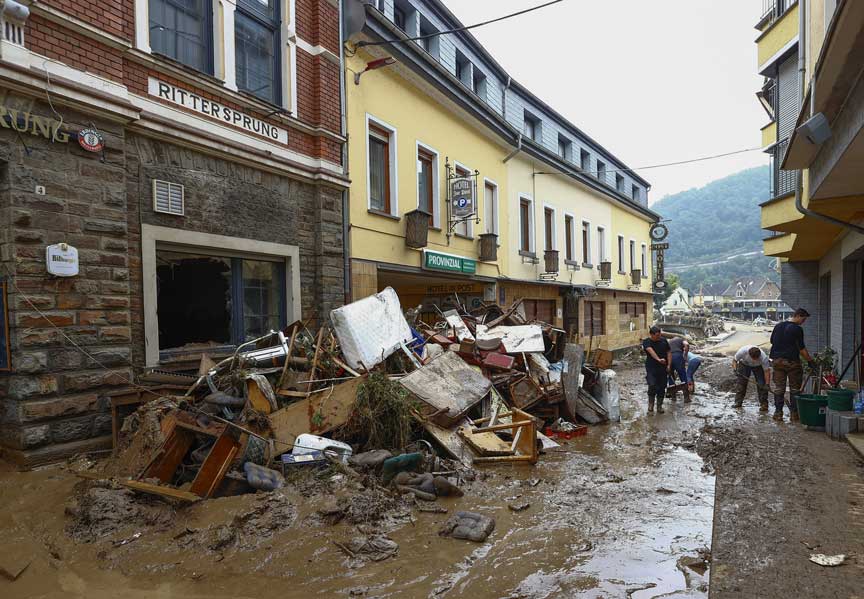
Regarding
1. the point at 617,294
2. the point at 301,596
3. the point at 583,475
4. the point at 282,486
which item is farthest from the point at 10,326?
the point at 617,294

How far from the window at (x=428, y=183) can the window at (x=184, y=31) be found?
18.2ft

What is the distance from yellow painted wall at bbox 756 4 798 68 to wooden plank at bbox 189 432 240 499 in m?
11.6

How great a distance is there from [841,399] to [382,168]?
871 cm

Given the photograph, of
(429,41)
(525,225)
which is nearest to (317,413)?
(429,41)

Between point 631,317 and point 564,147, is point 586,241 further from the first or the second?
point 631,317

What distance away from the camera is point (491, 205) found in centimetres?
1484

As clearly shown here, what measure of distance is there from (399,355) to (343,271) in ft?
7.45

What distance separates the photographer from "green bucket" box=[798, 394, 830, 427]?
7.51 meters

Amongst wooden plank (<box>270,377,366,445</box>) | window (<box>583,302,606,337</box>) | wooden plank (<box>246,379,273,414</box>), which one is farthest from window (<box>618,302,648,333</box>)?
wooden plank (<box>246,379,273,414</box>)

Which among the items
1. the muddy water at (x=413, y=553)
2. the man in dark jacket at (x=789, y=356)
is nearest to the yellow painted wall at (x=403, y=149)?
the muddy water at (x=413, y=553)

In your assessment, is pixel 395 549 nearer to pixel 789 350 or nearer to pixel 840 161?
pixel 840 161

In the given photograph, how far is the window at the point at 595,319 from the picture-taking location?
20617mm

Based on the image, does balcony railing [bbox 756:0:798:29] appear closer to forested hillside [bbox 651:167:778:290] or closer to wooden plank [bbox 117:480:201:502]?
wooden plank [bbox 117:480:201:502]

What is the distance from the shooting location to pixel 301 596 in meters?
3.29
